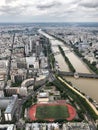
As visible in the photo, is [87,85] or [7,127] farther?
[87,85]

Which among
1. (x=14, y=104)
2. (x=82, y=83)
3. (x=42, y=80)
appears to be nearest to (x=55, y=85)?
(x=42, y=80)

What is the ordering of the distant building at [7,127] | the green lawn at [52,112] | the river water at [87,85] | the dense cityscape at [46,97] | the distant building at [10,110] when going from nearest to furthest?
the distant building at [7,127], the dense cityscape at [46,97], the distant building at [10,110], the green lawn at [52,112], the river water at [87,85]

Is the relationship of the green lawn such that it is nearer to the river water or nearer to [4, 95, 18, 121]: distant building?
[4, 95, 18, 121]: distant building

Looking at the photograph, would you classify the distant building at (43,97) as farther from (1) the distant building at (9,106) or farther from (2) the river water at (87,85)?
(2) the river water at (87,85)

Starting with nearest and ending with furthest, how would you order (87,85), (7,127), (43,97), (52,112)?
(7,127), (52,112), (43,97), (87,85)

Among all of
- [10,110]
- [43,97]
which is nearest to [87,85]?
[43,97]

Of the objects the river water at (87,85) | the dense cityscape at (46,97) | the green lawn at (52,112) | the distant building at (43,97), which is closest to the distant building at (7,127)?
the dense cityscape at (46,97)

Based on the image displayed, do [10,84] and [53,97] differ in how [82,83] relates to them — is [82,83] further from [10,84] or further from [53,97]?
[10,84]

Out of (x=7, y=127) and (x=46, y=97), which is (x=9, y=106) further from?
(x=46, y=97)
